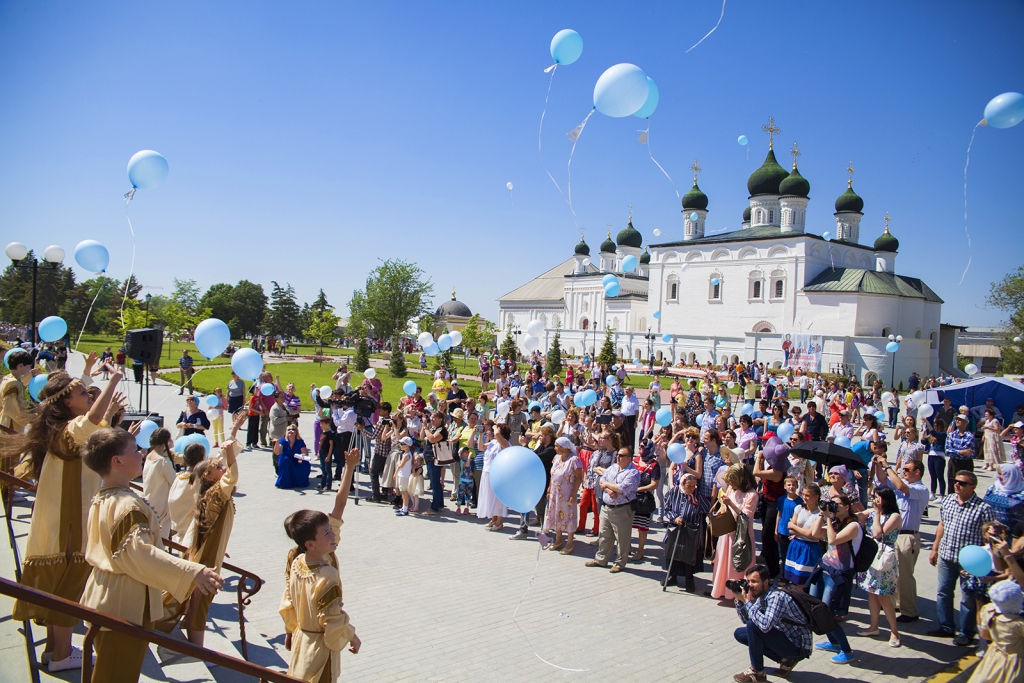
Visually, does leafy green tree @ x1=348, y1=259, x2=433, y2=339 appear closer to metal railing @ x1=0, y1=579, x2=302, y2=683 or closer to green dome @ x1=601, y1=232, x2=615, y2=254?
green dome @ x1=601, y1=232, x2=615, y2=254

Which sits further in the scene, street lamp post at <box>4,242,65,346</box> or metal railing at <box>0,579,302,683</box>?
street lamp post at <box>4,242,65,346</box>

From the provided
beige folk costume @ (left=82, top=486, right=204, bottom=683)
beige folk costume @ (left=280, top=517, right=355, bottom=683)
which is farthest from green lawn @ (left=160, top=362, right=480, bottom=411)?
beige folk costume @ (left=280, top=517, right=355, bottom=683)

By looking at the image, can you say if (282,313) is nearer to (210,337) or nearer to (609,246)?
(609,246)

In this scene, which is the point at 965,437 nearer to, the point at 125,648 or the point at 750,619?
the point at 750,619

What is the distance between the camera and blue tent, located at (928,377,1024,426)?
697 inches

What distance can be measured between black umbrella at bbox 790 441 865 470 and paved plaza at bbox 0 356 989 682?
5.30ft

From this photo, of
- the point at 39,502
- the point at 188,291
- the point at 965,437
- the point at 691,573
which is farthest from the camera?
the point at 188,291

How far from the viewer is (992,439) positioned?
50.1 ft

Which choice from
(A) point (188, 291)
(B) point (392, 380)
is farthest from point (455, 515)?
(A) point (188, 291)

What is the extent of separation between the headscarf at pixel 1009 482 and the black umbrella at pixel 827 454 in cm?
180

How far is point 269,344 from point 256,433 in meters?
45.6

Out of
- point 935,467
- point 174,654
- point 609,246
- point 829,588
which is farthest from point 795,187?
point 174,654

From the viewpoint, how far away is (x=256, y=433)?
597 inches

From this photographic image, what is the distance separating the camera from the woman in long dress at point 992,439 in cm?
1509
